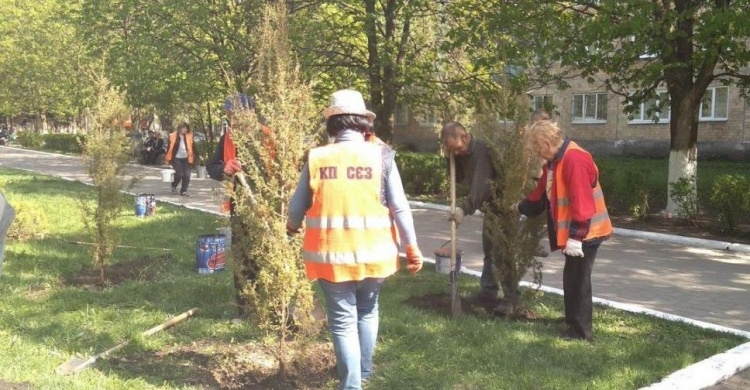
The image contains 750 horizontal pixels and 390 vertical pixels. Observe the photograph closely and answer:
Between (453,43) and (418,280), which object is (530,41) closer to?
(453,43)

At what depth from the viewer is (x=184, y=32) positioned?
781 inches

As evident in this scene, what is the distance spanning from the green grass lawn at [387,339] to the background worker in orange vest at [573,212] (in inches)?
12.5

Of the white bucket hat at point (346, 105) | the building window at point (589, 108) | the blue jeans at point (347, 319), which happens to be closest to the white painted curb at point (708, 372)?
the blue jeans at point (347, 319)

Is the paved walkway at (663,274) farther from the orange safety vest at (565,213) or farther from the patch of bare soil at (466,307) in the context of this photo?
the orange safety vest at (565,213)

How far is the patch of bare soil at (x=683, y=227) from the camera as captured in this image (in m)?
11.4

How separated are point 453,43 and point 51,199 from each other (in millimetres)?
9200

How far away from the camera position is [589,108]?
33.7 meters

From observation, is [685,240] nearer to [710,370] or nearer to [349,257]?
[710,370]

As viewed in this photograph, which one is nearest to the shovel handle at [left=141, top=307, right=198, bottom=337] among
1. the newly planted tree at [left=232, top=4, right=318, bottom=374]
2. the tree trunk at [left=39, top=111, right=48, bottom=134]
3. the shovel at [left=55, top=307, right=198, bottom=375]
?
the shovel at [left=55, top=307, right=198, bottom=375]

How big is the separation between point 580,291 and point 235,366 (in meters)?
2.69

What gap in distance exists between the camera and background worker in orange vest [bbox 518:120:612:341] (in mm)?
5312

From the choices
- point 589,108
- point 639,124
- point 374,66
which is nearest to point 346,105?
point 374,66

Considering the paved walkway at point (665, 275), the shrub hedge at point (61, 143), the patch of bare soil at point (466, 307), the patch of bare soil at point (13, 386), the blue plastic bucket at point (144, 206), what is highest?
the shrub hedge at point (61, 143)

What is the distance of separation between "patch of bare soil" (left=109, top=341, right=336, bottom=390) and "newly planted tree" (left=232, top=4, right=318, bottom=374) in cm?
15
